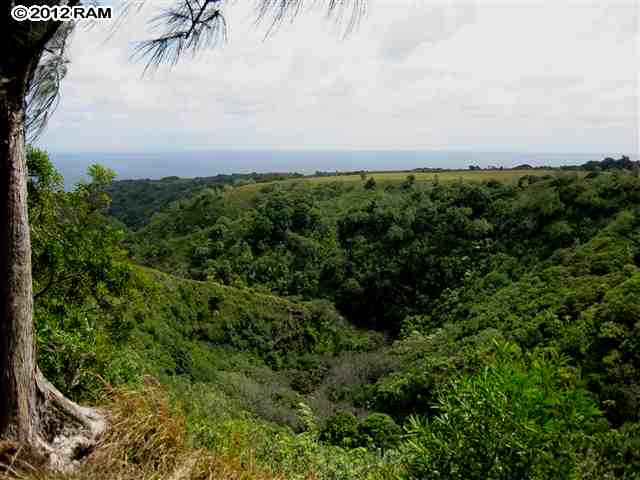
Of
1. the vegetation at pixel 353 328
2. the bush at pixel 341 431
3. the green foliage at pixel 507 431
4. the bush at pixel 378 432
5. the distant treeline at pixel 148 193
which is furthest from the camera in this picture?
the distant treeline at pixel 148 193

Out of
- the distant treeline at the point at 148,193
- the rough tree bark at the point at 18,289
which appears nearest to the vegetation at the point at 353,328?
the rough tree bark at the point at 18,289

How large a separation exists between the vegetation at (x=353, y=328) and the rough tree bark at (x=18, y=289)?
0.75 ft

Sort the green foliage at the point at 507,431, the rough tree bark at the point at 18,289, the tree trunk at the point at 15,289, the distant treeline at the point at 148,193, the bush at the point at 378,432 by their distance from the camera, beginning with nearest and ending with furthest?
1. the rough tree bark at the point at 18,289
2. the tree trunk at the point at 15,289
3. the green foliage at the point at 507,431
4. the bush at the point at 378,432
5. the distant treeline at the point at 148,193

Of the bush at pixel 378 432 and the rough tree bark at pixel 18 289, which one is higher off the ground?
the rough tree bark at pixel 18 289

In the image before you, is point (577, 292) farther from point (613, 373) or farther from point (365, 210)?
point (365, 210)

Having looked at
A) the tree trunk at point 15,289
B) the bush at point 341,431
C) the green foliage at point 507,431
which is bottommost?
the bush at point 341,431

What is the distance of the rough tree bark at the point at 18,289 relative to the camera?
2.76 meters

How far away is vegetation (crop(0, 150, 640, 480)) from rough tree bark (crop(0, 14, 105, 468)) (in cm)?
23

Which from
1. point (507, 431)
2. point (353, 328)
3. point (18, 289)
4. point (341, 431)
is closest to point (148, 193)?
point (353, 328)

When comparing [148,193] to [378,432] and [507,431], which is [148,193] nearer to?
[378,432]

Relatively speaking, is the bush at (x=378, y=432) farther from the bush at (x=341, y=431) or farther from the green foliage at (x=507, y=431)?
the green foliage at (x=507, y=431)

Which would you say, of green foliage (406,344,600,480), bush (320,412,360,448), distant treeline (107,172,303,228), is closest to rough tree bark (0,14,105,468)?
green foliage (406,344,600,480)

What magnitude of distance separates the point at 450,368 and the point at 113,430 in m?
15.3

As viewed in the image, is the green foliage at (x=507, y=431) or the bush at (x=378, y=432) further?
the bush at (x=378, y=432)
